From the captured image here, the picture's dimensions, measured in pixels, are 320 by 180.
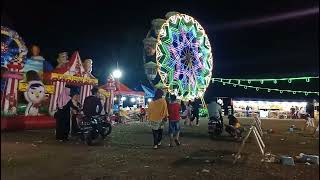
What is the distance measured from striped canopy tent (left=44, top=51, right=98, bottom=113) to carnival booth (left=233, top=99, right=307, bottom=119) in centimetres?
2688

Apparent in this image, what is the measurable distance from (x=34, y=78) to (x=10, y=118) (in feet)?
9.51

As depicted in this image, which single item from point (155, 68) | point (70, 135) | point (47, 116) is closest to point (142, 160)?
point (70, 135)

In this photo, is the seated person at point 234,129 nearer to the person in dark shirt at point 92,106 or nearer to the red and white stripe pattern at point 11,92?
the person in dark shirt at point 92,106

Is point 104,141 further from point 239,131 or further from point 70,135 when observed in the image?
point 239,131

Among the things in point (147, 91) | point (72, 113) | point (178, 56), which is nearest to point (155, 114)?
point (72, 113)

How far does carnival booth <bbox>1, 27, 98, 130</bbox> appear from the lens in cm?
1912

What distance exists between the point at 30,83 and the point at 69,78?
255cm

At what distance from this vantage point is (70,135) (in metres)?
15.8

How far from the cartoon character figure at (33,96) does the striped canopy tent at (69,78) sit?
0.97 metres

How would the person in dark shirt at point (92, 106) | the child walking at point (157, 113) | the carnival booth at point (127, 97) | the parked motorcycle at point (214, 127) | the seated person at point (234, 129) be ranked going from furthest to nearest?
the carnival booth at point (127, 97)
the parked motorcycle at point (214, 127)
the seated person at point (234, 129)
the person in dark shirt at point (92, 106)
the child walking at point (157, 113)

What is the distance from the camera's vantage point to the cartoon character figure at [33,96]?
20.4 meters

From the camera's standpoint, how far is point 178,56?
30531mm

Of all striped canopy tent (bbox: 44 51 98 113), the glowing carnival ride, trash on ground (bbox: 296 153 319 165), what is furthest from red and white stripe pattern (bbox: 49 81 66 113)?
trash on ground (bbox: 296 153 319 165)

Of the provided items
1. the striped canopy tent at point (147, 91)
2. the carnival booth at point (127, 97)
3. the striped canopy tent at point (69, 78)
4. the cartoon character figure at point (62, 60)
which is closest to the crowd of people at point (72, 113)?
the striped canopy tent at point (69, 78)
